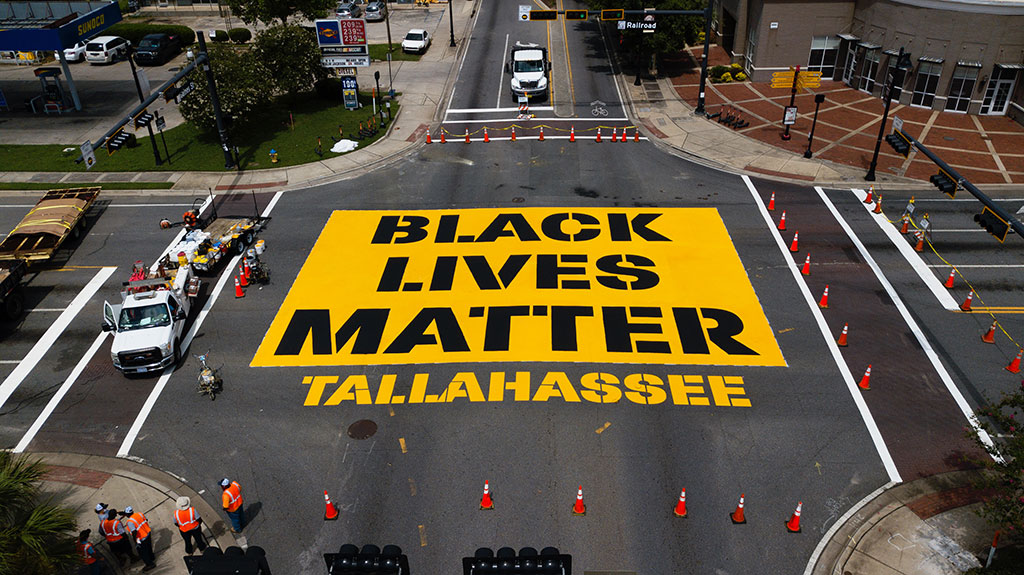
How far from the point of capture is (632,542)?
16.0 metres

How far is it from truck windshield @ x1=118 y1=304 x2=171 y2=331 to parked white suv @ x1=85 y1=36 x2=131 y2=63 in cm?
3865

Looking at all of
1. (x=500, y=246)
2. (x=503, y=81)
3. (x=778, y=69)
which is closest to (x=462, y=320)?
(x=500, y=246)

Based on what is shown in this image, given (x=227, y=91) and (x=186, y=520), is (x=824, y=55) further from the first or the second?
(x=186, y=520)

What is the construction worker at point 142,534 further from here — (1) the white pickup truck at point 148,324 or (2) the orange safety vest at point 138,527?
(1) the white pickup truck at point 148,324

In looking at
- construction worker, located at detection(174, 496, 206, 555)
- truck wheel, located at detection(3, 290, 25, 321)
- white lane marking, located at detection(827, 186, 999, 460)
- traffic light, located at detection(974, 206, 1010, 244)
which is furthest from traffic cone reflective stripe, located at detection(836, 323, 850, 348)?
truck wheel, located at detection(3, 290, 25, 321)

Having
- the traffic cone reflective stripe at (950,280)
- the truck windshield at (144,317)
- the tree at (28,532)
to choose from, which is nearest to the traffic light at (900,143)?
the traffic cone reflective stripe at (950,280)

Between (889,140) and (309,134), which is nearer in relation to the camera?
(889,140)

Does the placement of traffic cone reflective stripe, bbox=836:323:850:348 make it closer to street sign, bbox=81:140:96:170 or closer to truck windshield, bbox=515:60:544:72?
street sign, bbox=81:140:96:170

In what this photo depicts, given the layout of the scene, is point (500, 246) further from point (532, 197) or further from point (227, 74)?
point (227, 74)

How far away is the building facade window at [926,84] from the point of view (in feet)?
131

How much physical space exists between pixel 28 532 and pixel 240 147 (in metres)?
27.7

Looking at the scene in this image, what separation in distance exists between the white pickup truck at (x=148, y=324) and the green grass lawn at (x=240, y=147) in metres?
14.0

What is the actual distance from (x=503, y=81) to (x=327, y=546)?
37.0 metres

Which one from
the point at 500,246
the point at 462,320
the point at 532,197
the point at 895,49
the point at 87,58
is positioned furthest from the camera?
the point at 87,58
